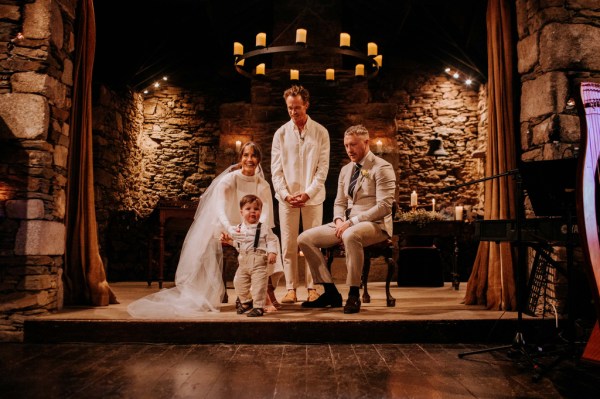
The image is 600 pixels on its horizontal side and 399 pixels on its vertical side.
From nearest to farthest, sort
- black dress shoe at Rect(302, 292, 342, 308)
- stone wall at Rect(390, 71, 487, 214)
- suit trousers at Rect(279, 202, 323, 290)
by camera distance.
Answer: black dress shoe at Rect(302, 292, 342, 308) → suit trousers at Rect(279, 202, 323, 290) → stone wall at Rect(390, 71, 487, 214)

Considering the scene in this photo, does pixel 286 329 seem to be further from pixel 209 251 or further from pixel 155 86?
pixel 155 86

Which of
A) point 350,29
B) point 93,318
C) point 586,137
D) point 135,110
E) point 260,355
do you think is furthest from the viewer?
point 350,29

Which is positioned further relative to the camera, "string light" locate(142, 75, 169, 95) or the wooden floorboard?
"string light" locate(142, 75, 169, 95)

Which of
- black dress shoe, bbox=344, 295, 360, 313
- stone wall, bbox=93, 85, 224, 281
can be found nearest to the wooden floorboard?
black dress shoe, bbox=344, 295, 360, 313

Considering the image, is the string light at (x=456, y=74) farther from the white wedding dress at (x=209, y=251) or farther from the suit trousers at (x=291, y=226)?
the white wedding dress at (x=209, y=251)

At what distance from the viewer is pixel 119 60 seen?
8.02 metres

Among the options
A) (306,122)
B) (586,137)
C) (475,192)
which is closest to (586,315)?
(586,137)

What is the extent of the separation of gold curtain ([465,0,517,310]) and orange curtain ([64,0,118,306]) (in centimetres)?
319

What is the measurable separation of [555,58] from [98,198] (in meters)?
6.50

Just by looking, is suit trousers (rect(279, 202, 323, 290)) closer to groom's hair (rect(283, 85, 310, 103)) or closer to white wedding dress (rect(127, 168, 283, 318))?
white wedding dress (rect(127, 168, 283, 318))

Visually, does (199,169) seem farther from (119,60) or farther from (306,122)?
(306,122)

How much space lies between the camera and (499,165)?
378 cm

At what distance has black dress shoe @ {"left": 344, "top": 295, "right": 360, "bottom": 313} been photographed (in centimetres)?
344

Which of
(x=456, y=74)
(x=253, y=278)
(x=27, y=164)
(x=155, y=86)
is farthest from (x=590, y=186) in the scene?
(x=155, y=86)
